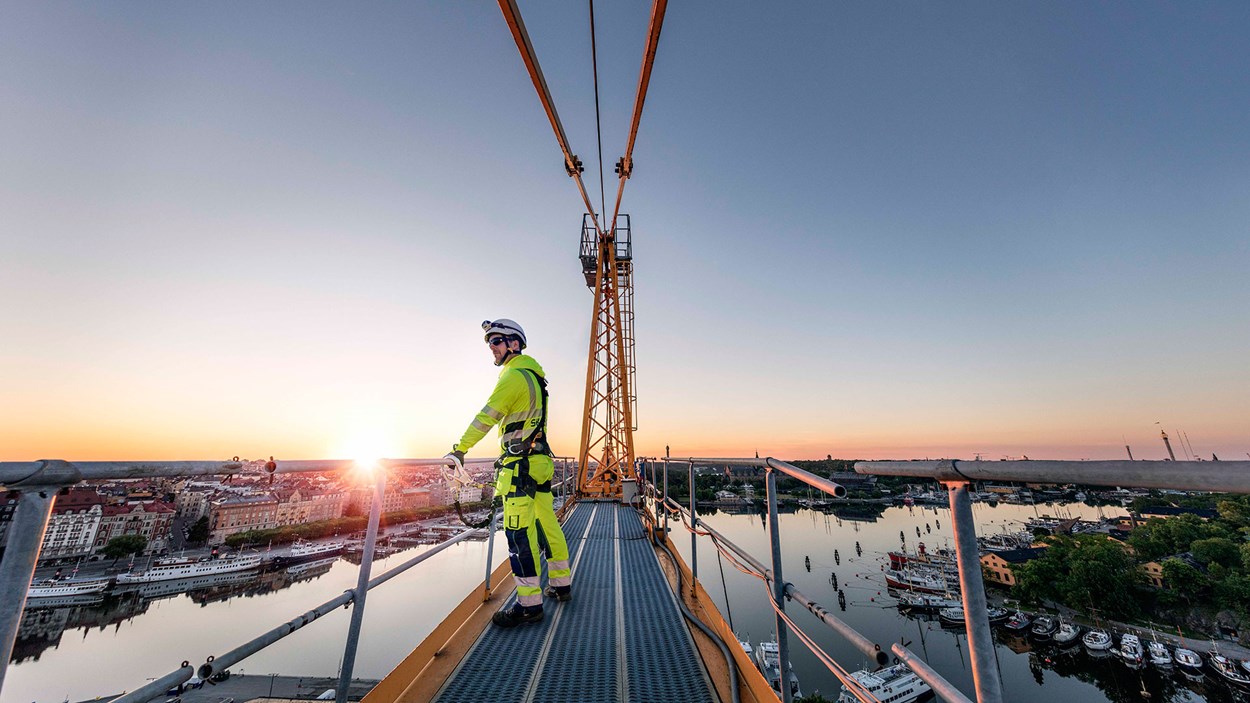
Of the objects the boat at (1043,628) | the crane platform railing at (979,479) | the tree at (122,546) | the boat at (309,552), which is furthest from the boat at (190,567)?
the boat at (1043,628)

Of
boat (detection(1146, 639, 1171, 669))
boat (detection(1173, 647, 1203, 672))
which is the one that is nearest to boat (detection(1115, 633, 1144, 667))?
boat (detection(1146, 639, 1171, 669))

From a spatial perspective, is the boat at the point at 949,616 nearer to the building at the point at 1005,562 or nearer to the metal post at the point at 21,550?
the building at the point at 1005,562

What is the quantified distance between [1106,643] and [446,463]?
36.3 meters

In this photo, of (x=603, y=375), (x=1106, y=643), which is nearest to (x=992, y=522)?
(x=1106, y=643)

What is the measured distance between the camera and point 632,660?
2.44 metres

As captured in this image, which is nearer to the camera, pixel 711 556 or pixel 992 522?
pixel 711 556

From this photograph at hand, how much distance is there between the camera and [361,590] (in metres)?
1.86

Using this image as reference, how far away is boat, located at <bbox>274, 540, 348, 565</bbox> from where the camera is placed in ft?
131

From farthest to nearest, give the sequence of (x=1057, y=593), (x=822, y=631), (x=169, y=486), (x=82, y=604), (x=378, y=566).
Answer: (x=378, y=566)
(x=82, y=604)
(x=1057, y=593)
(x=822, y=631)
(x=169, y=486)

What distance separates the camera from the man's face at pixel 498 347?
3227 mm

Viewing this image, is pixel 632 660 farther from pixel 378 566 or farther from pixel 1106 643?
pixel 378 566

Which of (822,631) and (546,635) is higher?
(546,635)

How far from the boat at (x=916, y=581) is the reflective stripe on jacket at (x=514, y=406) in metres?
33.6

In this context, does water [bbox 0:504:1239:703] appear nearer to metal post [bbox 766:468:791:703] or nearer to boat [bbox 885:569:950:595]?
boat [bbox 885:569:950:595]
